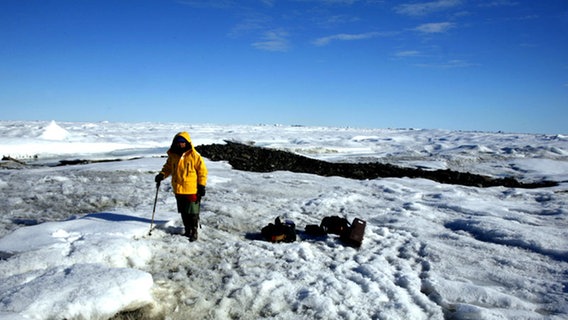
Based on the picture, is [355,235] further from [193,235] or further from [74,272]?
[74,272]

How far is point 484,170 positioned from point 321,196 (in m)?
13.6

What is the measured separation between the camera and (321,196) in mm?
9680

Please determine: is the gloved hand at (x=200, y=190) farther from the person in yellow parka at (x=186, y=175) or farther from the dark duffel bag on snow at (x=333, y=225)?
the dark duffel bag on snow at (x=333, y=225)

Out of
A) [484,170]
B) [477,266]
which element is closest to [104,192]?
[477,266]

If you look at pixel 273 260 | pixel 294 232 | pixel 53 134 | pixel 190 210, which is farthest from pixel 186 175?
pixel 53 134

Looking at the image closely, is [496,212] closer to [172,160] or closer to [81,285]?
[172,160]

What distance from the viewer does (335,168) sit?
53.3ft

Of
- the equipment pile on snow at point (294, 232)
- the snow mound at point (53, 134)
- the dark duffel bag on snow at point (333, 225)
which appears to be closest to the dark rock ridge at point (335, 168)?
the dark duffel bag on snow at point (333, 225)

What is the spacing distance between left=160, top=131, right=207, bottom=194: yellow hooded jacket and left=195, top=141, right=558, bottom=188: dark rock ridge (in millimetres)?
9955

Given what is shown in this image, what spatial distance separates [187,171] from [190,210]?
0.57 metres

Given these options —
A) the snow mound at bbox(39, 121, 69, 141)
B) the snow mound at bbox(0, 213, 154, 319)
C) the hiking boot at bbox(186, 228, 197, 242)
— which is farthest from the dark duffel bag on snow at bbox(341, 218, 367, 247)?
the snow mound at bbox(39, 121, 69, 141)

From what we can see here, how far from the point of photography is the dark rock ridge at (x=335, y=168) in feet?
46.6

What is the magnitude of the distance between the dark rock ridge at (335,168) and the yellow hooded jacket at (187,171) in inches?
392

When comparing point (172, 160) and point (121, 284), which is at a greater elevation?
point (172, 160)
